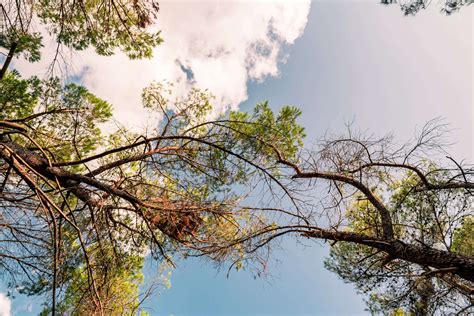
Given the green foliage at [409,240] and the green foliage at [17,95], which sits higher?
the green foliage at [17,95]

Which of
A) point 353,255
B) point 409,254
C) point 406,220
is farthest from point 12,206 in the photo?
point 353,255

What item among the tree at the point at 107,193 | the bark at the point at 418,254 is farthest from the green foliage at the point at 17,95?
the bark at the point at 418,254

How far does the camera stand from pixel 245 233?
3.83 metres

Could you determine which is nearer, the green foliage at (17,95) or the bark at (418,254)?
the bark at (418,254)

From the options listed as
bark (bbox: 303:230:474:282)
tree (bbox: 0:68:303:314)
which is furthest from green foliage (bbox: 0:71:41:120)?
bark (bbox: 303:230:474:282)

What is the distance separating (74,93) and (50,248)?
392 centimetres

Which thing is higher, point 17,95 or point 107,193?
point 17,95

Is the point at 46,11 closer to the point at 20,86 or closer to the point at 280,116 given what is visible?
the point at 20,86

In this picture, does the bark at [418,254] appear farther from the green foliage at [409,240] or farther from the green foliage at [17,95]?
the green foliage at [17,95]

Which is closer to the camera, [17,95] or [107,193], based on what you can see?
[107,193]

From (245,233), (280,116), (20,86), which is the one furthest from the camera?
(280,116)

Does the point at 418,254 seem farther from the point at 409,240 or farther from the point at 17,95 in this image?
the point at 17,95

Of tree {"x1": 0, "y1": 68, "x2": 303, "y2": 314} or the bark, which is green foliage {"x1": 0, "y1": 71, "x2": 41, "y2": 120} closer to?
tree {"x1": 0, "y1": 68, "x2": 303, "y2": 314}

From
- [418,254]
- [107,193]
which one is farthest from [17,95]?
[418,254]
